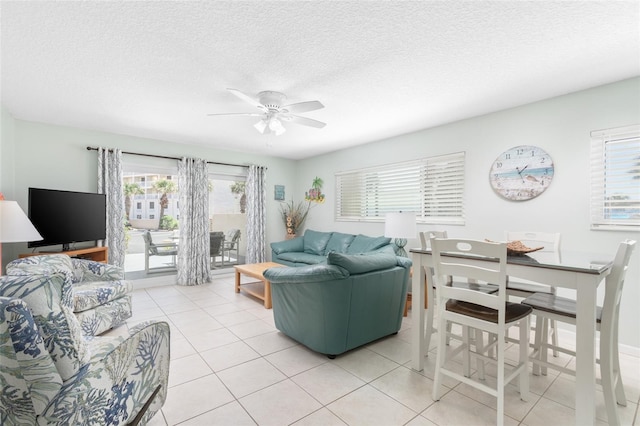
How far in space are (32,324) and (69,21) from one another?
2047 millimetres

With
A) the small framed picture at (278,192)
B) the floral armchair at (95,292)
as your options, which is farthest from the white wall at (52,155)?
the small framed picture at (278,192)

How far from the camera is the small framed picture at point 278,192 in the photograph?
259 inches

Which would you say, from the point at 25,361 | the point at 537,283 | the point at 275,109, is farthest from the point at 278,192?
the point at 25,361

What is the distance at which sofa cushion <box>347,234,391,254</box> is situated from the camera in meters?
4.47

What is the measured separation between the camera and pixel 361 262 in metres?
2.55

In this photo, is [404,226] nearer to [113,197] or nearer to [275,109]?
[275,109]

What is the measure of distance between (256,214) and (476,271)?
4.93m

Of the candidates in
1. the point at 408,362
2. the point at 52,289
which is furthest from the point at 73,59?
the point at 408,362

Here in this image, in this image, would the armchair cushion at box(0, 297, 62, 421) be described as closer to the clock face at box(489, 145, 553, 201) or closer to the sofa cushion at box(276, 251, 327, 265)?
the sofa cushion at box(276, 251, 327, 265)

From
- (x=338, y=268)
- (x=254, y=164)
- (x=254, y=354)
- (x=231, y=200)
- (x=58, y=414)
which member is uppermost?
(x=254, y=164)

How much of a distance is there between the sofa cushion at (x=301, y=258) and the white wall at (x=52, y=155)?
2673 millimetres

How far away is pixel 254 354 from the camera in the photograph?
103 inches

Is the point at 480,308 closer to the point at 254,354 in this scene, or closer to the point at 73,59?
the point at 254,354

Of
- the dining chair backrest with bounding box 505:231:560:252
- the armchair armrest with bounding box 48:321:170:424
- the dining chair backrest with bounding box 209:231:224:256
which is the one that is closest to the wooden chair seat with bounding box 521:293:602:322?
the dining chair backrest with bounding box 505:231:560:252
